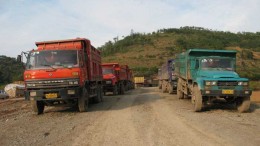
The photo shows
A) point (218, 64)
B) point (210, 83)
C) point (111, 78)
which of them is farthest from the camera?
point (111, 78)

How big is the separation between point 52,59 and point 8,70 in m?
63.0

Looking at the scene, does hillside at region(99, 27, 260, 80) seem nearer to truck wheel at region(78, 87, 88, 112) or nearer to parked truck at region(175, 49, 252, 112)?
parked truck at region(175, 49, 252, 112)

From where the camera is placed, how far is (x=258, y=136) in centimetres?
844

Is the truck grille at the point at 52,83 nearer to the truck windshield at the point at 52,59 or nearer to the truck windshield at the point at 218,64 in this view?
the truck windshield at the point at 52,59

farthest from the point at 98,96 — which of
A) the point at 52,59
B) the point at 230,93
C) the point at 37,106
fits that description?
the point at 230,93

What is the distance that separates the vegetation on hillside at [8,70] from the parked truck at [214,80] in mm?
53308

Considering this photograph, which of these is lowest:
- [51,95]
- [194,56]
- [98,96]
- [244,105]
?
[244,105]

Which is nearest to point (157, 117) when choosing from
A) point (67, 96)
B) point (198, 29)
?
point (67, 96)

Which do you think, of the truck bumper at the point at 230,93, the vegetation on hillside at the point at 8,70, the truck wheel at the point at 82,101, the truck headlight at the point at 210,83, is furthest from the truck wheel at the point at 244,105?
the vegetation on hillside at the point at 8,70

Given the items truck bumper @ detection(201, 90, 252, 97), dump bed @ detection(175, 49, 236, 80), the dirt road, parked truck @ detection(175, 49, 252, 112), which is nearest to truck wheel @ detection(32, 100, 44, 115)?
the dirt road

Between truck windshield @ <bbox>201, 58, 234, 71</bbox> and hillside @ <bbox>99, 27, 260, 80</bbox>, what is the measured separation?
51052 millimetres

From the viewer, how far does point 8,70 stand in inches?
2857

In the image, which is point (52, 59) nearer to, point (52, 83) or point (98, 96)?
point (52, 83)

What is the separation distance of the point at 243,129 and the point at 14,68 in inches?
2782
